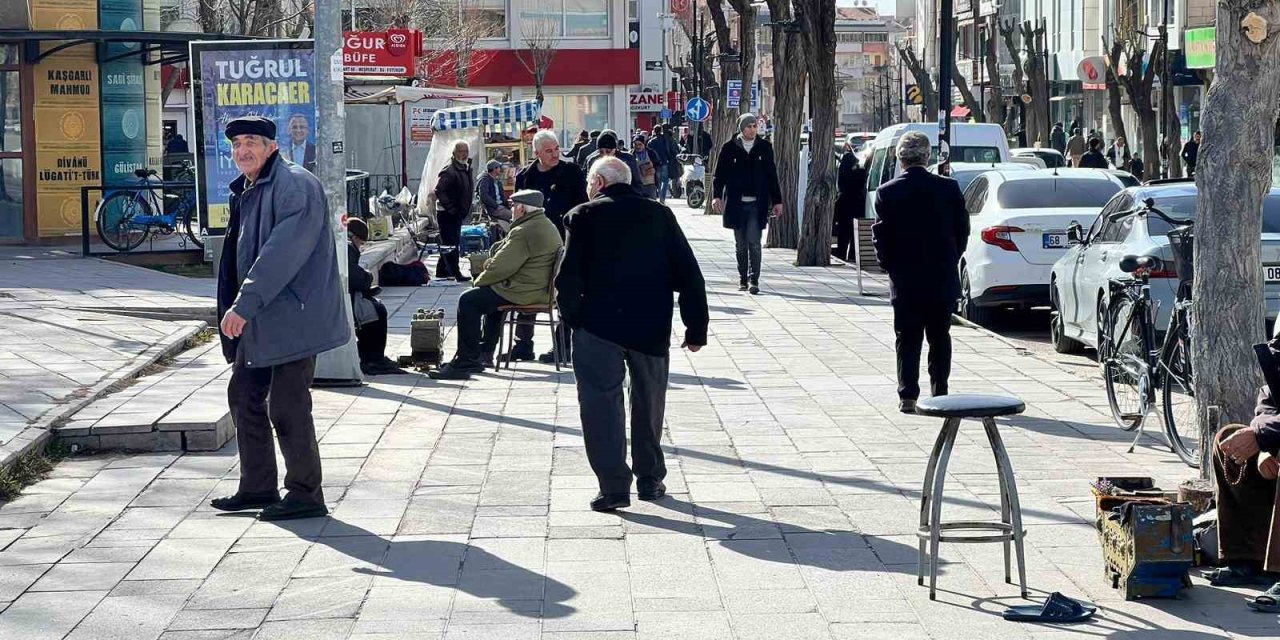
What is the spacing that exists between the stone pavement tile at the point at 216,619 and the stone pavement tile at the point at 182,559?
0.54 metres

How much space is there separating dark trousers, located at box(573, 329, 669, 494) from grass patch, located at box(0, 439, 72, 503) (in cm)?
267

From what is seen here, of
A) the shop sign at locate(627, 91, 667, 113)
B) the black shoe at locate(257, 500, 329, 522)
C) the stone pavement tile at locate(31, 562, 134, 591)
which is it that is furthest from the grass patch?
the shop sign at locate(627, 91, 667, 113)

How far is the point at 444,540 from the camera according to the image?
725 centimetres

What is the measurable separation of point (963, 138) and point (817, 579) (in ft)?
67.6

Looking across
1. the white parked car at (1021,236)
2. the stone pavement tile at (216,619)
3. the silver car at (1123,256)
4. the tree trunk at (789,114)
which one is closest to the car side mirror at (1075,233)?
the silver car at (1123,256)

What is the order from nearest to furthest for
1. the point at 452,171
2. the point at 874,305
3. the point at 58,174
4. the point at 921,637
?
the point at 921,637 → the point at 874,305 → the point at 452,171 → the point at 58,174

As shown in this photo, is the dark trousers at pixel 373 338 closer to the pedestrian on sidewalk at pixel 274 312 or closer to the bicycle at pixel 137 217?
the pedestrian on sidewalk at pixel 274 312

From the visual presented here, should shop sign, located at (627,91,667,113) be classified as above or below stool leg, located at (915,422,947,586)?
above

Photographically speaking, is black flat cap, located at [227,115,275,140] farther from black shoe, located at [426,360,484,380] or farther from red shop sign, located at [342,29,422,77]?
red shop sign, located at [342,29,422,77]

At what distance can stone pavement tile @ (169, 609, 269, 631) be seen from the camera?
19.4 ft

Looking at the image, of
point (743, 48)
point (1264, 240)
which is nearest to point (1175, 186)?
point (1264, 240)

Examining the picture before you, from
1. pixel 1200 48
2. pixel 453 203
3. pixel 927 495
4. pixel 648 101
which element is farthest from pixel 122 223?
pixel 648 101

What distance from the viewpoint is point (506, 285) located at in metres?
12.8

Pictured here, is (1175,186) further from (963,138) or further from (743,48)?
(743,48)
